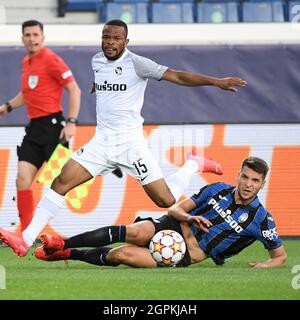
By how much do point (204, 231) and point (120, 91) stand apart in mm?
1245

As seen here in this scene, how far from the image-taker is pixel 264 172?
8.22 meters

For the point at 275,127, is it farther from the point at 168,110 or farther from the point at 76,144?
the point at 168,110

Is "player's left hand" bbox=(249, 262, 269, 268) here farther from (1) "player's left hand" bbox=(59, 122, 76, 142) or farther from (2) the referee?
(2) the referee

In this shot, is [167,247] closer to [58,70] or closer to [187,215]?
[187,215]

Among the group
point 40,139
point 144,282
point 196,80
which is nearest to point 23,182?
point 40,139

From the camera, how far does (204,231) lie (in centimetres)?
827

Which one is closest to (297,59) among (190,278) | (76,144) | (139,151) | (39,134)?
(76,144)

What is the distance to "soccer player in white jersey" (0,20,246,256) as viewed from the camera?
8.48m

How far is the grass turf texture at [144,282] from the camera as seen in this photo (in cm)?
677

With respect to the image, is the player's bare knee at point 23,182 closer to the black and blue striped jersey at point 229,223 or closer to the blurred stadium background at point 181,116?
the blurred stadium background at point 181,116

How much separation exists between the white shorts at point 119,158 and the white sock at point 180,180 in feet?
1.19

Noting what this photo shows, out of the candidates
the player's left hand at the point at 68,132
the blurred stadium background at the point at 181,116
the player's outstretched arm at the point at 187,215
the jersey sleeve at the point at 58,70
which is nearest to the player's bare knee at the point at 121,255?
the blurred stadium background at the point at 181,116

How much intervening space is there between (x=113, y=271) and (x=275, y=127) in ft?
12.7

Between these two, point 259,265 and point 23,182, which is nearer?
point 259,265
